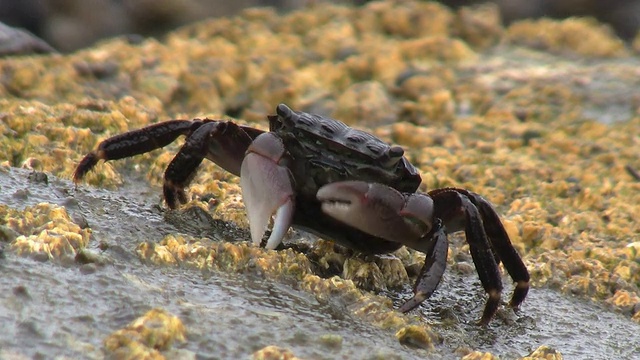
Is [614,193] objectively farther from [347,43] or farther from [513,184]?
[347,43]

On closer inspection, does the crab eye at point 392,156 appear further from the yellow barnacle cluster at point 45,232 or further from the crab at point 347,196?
the yellow barnacle cluster at point 45,232

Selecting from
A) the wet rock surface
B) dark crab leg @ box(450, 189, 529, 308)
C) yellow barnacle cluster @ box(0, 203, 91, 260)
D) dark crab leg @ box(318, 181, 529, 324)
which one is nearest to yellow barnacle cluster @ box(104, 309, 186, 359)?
the wet rock surface

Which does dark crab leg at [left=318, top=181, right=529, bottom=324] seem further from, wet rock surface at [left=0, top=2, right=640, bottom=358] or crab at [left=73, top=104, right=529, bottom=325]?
wet rock surface at [left=0, top=2, right=640, bottom=358]

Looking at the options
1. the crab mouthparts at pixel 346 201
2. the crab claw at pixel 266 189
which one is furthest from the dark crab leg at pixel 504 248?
the crab claw at pixel 266 189

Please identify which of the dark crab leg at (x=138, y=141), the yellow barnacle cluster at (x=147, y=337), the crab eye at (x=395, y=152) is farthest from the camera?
the dark crab leg at (x=138, y=141)

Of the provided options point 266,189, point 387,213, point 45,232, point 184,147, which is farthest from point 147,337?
point 184,147

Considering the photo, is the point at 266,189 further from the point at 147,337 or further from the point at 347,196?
the point at 147,337

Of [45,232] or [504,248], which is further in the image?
[504,248]

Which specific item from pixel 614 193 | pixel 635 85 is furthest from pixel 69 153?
pixel 635 85
